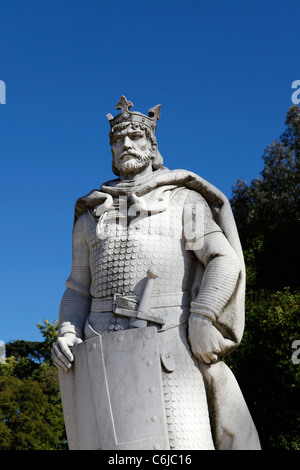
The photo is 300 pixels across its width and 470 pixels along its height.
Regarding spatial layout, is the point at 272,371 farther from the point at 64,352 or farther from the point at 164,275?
the point at 64,352

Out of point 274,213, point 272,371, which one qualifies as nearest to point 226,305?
point 272,371

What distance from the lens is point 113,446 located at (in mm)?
4301

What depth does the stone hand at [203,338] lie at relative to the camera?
475 cm

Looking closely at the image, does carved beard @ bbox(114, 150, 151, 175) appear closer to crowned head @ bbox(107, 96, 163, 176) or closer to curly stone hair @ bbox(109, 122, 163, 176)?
crowned head @ bbox(107, 96, 163, 176)

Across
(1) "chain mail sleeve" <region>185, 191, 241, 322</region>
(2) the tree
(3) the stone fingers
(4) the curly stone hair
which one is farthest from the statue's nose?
(2) the tree

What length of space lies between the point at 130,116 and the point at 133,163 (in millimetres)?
454

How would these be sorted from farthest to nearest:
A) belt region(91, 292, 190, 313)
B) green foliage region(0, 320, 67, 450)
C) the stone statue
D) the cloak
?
green foliage region(0, 320, 67, 450), belt region(91, 292, 190, 313), the cloak, the stone statue

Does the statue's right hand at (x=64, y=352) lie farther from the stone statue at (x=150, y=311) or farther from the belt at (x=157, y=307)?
the belt at (x=157, y=307)

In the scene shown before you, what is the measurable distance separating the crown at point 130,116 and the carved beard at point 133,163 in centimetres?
31

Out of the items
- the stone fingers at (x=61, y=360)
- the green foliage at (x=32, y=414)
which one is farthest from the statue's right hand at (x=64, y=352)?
the green foliage at (x=32, y=414)

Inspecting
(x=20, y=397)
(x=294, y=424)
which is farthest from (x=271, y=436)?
(x=20, y=397)

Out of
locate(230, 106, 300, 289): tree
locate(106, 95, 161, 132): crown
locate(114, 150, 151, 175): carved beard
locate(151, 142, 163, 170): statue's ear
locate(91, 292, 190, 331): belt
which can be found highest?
locate(230, 106, 300, 289): tree

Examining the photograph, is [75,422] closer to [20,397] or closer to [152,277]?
[152,277]

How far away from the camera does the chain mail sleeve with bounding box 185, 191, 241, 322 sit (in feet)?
15.8
